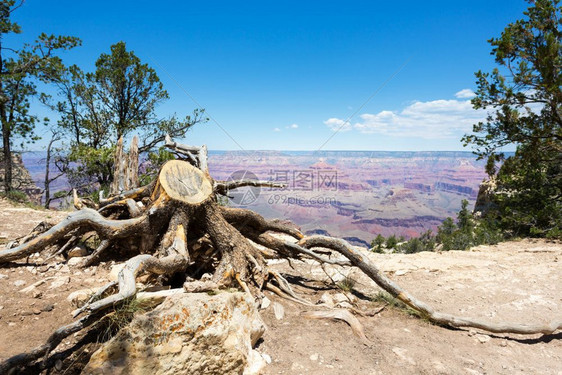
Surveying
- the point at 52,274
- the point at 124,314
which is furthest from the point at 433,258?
the point at 52,274

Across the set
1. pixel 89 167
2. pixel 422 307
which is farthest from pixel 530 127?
pixel 89 167

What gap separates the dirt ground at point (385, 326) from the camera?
346cm

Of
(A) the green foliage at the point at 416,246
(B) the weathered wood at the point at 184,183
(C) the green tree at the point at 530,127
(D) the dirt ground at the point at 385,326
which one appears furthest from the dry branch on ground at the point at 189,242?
(A) the green foliage at the point at 416,246

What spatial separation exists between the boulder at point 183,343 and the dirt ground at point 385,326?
2.24 feet

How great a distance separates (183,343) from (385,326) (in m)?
3.24

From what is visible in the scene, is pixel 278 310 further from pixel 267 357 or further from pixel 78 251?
pixel 78 251

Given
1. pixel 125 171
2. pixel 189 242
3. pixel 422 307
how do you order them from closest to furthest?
pixel 422 307, pixel 189 242, pixel 125 171

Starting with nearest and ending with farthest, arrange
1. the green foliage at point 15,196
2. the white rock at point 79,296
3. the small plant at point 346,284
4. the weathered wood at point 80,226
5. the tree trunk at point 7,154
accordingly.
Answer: the white rock at point 79,296, the weathered wood at point 80,226, the small plant at point 346,284, the green foliage at point 15,196, the tree trunk at point 7,154

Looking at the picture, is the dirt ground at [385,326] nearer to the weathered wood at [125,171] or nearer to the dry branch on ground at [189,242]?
the dry branch on ground at [189,242]

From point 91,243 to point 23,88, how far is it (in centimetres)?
1484

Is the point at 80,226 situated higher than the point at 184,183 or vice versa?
the point at 184,183

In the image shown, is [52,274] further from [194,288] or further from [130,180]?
[130,180]

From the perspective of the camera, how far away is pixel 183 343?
2707mm

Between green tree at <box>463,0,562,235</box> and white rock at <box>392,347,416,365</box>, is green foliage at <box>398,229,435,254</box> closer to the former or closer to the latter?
green tree at <box>463,0,562,235</box>
